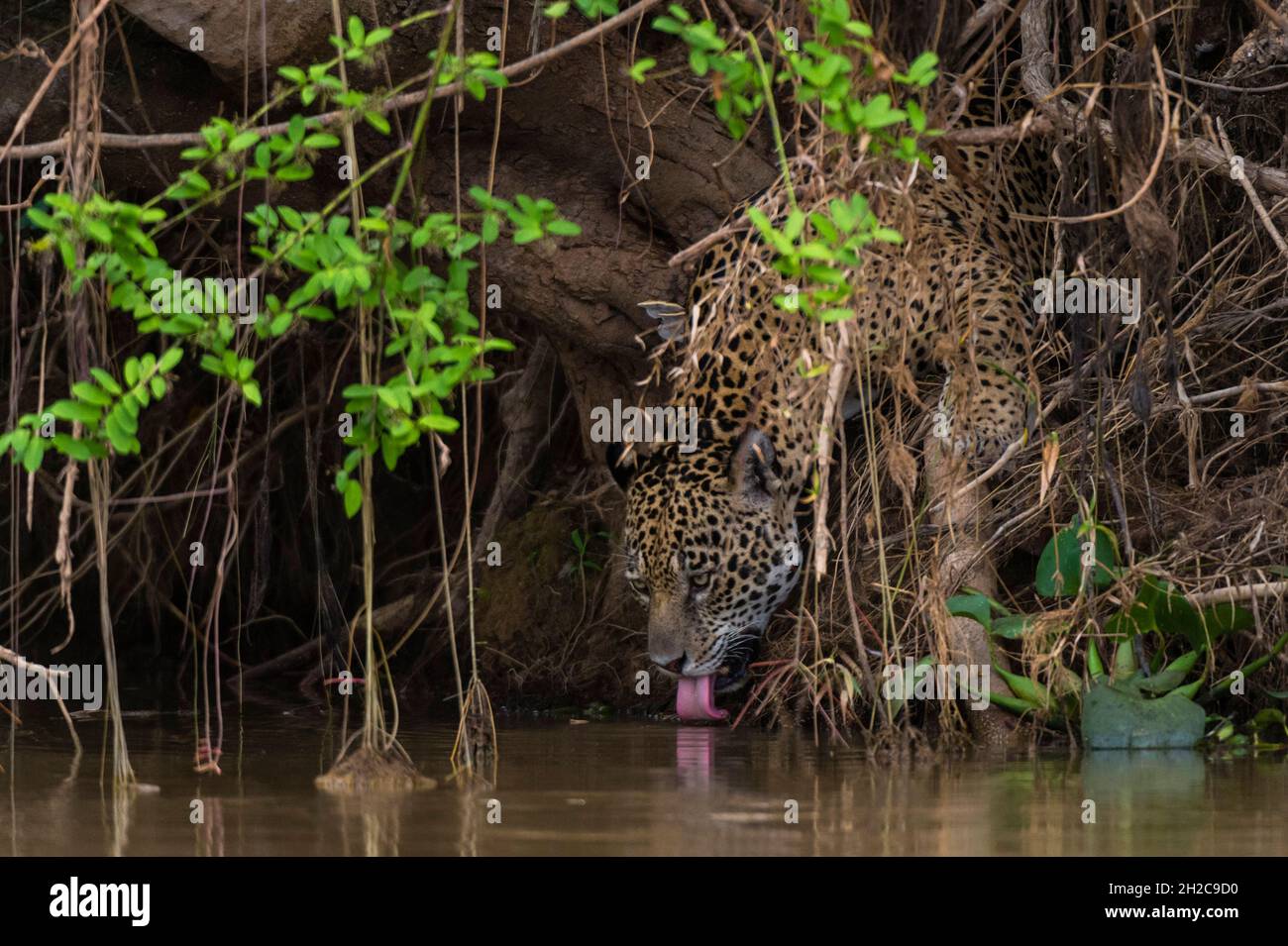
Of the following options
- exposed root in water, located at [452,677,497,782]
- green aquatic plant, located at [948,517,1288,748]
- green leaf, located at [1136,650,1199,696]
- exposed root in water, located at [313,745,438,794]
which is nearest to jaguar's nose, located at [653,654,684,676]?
exposed root in water, located at [452,677,497,782]

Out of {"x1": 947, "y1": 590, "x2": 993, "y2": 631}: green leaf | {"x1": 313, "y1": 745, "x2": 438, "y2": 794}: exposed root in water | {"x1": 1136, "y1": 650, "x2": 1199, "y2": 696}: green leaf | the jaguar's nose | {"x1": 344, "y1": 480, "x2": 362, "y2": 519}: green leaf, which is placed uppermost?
{"x1": 344, "y1": 480, "x2": 362, "y2": 519}: green leaf

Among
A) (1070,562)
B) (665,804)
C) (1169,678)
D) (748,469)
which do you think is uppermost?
(748,469)

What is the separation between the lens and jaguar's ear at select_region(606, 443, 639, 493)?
6.16 meters

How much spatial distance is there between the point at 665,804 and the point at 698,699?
72.4 inches

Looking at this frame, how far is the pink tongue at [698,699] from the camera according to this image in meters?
5.85

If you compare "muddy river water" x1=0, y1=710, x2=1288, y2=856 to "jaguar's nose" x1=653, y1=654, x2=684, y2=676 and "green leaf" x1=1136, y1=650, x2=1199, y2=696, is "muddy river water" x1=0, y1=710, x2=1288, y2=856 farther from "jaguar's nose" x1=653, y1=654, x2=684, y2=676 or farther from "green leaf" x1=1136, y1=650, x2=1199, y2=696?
"jaguar's nose" x1=653, y1=654, x2=684, y2=676

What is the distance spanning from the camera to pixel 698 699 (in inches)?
231

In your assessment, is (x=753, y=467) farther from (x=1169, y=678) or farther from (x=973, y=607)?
(x=1169, y=678)

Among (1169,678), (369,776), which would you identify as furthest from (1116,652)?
(369,776)

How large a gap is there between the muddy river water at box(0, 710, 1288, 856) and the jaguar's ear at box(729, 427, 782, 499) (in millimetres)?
844

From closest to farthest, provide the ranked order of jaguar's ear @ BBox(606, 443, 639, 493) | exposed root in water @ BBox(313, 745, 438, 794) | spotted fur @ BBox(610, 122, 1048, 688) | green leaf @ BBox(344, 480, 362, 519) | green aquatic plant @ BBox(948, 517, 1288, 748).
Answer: green leaf @ BBox(344, 480, 362, 519) → exposed root in water @ BBox(313, 745, 438, 794) → green aquatic plant @ BBox(948, 517, 1288, 748) → spotted fur @ BBox(610, 122, 1048, 688) → jaguar's ear @ BBox(606, 443, 639, 493)

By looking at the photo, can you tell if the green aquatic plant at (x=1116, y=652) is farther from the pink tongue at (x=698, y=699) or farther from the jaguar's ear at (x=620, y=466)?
the jaguar's ear at (x=620, y=466)

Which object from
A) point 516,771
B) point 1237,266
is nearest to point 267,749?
point 516,771
